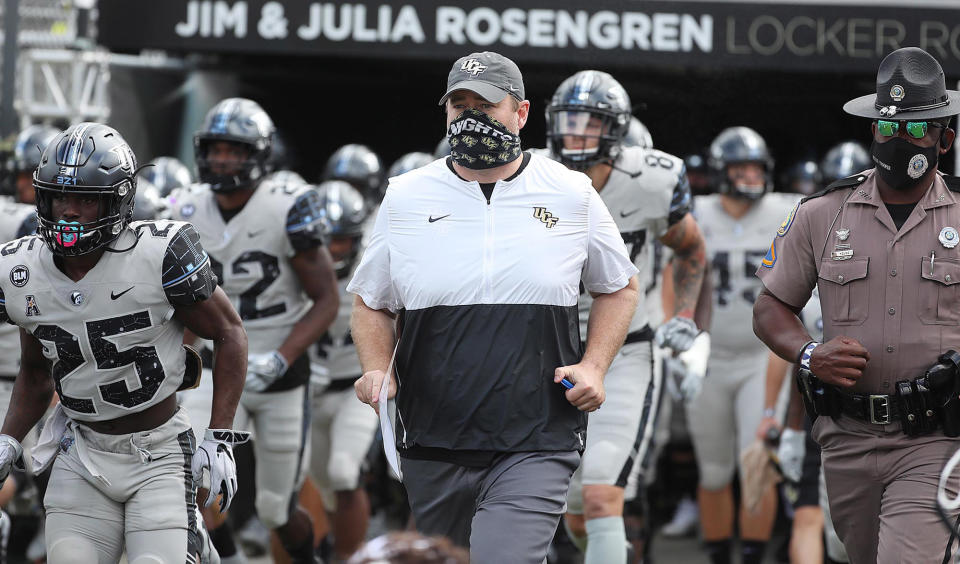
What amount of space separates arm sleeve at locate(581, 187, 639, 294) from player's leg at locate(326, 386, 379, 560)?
137 inches

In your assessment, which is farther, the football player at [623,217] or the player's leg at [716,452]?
the player's leg at [716,452]

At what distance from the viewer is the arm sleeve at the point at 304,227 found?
672cm

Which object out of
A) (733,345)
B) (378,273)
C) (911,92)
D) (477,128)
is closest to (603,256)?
(477,128)

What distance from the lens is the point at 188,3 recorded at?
439 inches

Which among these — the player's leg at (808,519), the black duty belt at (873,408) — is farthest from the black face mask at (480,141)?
the player's leg at (808,519)

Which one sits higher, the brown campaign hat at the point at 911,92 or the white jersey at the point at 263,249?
the brown campaign hat at the point at 911,92

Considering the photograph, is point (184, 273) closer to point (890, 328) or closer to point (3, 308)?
point (3, 308)

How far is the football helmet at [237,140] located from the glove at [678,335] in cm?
210

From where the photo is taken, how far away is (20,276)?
4645mm

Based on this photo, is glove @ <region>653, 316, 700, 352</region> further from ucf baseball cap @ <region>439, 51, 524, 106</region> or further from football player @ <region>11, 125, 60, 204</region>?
football player @ <region>11, 125, 60, 204</region>

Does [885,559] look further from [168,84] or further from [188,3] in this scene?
[168,84]

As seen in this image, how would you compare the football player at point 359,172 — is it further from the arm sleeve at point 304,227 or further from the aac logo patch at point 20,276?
the aac logo patch at point 20,276

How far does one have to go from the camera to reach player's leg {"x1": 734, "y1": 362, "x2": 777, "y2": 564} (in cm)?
756

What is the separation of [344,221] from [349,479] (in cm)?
156
